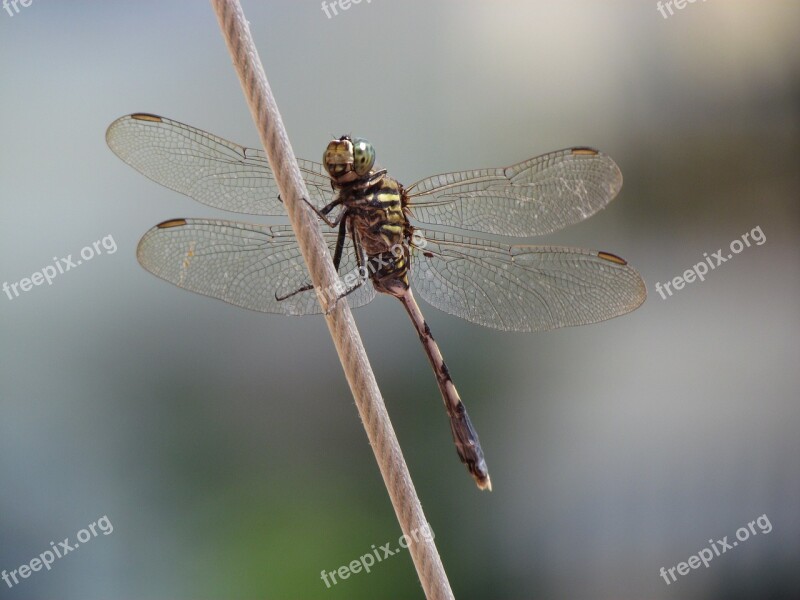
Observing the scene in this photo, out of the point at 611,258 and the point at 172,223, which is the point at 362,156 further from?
the point at 611,258

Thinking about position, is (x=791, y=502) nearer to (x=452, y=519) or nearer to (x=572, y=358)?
(x=572, y=358)

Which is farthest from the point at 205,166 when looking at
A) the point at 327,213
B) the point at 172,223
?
the point at 327,213

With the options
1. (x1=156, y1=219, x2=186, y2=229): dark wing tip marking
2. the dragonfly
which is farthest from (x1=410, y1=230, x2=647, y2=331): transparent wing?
(x1=156, y1=219, x2=186, y2=229): dark wing tip marking

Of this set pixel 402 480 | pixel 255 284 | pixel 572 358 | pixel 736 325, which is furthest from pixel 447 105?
pixel 402 480

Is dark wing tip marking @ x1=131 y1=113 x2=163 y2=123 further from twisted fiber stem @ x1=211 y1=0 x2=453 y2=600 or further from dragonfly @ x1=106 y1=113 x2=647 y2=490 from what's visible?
twisted fiber stem @ x1=211 y1=0 x2=453 y2=600

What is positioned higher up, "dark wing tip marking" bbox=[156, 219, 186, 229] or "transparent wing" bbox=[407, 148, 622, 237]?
"dark wing tip marking" bbox=[156, 219, 186, 229]

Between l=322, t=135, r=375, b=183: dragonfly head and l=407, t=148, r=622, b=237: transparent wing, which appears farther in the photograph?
l=407, t=148, r=622, b=237: transparent wing
